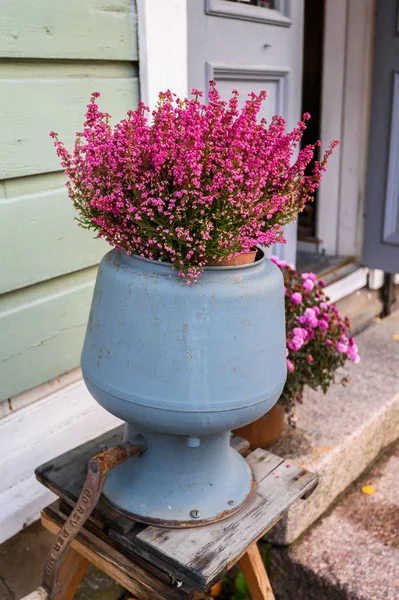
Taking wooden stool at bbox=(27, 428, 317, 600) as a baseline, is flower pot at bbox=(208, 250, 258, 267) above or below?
above

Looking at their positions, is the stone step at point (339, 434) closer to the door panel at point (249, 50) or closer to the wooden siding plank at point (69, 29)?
the door panel at point (249, 50)

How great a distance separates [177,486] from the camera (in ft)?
4.15

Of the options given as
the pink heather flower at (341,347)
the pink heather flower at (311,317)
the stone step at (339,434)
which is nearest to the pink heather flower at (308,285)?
the pink heather flower at (311,317)

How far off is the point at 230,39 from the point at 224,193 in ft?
4.54

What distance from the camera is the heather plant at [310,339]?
202 cm

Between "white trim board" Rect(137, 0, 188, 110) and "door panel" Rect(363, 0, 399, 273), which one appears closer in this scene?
"white trim board" Rect(137, 0, 188, 110)

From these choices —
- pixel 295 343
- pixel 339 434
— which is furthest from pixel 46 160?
pixel 339 434

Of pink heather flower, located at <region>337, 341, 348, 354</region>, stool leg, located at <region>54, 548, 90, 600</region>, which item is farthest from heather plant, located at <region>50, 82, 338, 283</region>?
pink heather flower, located at <region>337, 341, 348, 354</region>

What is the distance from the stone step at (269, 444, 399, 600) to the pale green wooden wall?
934mm

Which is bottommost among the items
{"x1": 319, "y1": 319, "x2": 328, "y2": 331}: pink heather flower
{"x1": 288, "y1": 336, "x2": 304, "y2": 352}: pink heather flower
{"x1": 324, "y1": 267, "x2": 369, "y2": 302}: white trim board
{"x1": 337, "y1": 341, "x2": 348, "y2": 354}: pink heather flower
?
{"x1": 324, "y1": 267, "x2": 369, "y2": 302}: white trim board

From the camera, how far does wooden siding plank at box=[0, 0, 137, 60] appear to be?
4.87 ft

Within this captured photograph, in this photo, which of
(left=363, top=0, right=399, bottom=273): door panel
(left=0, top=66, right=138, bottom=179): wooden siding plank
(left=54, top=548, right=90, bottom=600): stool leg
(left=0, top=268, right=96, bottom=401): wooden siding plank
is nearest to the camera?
(left=54, top=548, right=90, bottom=600): stool leg

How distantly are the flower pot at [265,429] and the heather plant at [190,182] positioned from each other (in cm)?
107

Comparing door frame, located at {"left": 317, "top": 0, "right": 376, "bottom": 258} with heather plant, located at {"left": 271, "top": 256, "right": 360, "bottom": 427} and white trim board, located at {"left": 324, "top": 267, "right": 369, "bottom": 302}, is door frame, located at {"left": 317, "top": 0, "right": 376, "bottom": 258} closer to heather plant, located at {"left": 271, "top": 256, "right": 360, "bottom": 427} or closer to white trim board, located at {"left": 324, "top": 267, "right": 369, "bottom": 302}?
white trim board, located at {"left": 324, "top": 267, "right": 369, "bottom": 302}
